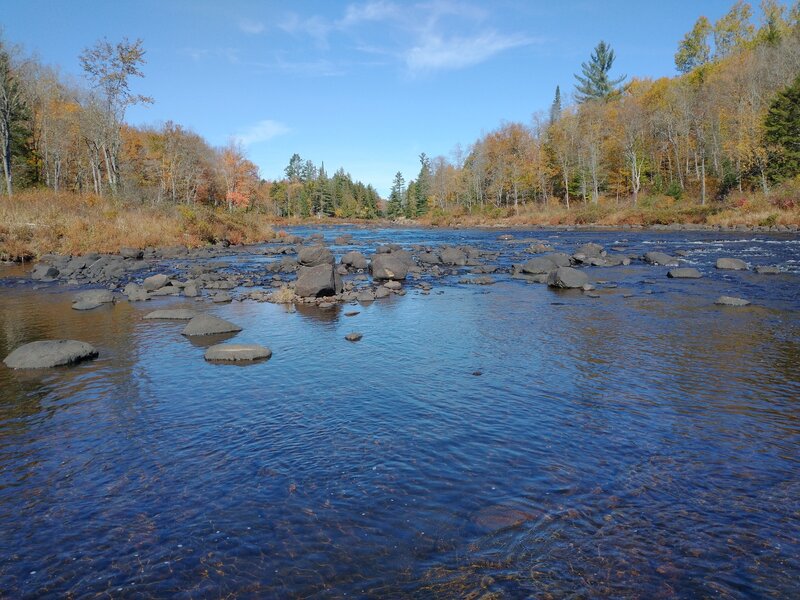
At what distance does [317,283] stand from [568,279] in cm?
1018

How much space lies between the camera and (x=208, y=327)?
13.6 meters

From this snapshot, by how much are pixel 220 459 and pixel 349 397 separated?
2710 mm

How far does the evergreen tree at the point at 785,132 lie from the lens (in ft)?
153

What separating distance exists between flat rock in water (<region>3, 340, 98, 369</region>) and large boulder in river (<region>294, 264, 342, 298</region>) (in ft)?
26.8

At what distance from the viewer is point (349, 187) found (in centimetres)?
13175

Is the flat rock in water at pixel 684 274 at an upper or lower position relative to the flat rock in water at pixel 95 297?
lower

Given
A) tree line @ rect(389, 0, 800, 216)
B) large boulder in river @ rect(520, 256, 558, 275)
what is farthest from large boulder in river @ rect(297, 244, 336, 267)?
tree line @ rect(389, 0, 800, 216)

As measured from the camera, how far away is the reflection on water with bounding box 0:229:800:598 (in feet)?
14.5

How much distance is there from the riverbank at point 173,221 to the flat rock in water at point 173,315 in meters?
20.1

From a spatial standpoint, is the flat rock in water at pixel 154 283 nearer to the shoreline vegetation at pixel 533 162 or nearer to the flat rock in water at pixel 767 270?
the shoreline vegetation at pixel 533 162

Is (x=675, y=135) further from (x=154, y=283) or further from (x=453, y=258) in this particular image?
(x=154, y=283)

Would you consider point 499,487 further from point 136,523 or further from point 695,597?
point 136,523

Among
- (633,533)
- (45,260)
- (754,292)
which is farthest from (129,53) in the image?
(633,533)

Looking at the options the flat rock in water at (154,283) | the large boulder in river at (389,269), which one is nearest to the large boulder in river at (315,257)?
the large boulder in river at (389,269)
